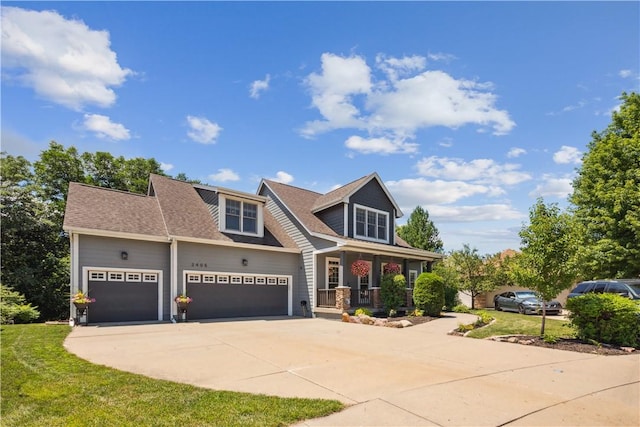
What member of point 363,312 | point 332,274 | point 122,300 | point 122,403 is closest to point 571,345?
point 363,312

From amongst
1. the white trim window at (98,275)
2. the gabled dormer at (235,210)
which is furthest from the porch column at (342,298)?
the white trim window at (98,275)

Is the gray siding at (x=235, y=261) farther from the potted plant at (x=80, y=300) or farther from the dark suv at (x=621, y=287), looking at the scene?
the dark suv at (x=621, y=287)

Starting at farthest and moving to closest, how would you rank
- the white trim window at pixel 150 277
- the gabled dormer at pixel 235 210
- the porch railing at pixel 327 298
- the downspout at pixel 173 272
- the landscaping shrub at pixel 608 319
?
1. the gabled dormer at pixel 235 210
2. the porch railing at pixel 327 298
3. the downspout at pixel 173 272
4. the white trim window at pixel 150 277
5. the landscaping shrub at pixel 608 319

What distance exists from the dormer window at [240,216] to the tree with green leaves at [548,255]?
11.8 metres

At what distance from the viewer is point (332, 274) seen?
19672 millimetres

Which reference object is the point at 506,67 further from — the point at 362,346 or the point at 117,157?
the point at 117,157

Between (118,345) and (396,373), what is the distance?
6606 millimetres

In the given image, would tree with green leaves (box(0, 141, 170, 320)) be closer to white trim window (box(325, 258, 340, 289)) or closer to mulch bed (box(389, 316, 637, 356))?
white trim window (box(325, 258, 340, 289))

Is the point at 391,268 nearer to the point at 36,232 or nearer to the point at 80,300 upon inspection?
the point at 80,300

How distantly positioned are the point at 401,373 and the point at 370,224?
15.5 m

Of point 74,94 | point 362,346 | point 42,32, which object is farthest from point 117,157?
point 362,346

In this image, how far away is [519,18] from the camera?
37.0ft

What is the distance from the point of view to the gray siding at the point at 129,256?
1374 cm

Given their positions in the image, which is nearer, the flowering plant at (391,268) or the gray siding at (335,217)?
the flowering plant at (391,268)
